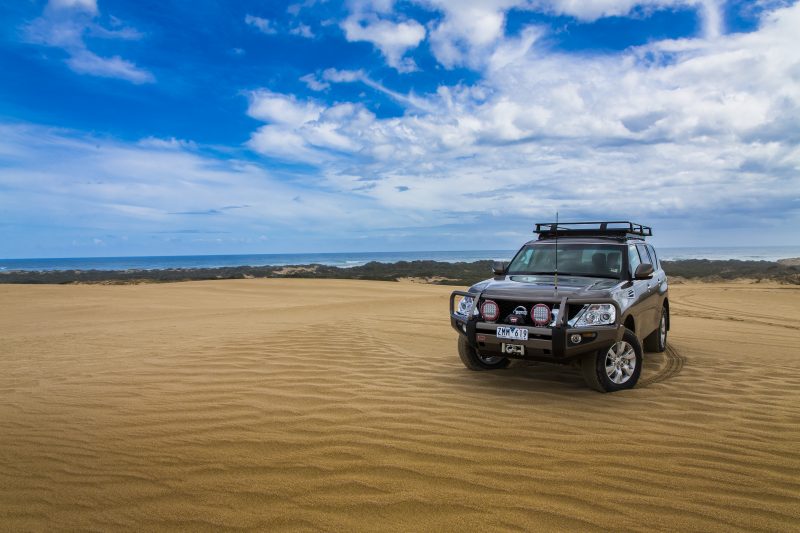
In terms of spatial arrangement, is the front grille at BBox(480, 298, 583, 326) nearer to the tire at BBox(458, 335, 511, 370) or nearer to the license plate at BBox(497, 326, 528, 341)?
the license plate at BBox(497, 326, 528, 341)

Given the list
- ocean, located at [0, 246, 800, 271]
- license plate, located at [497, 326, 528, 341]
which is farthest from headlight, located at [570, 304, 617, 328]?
ocean, located at [0, 246, 800, 271]

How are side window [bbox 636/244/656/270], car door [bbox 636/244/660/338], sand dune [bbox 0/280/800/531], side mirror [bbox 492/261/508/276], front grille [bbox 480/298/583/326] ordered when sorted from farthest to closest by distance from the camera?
1. side window [bbox 636/244/656/270]
2. side mirror [bbox 492/261/508/276]
3. car door [bbox 636/244/660/338]
4. front grille [bbox 480/298/583/326]
5. sand dune [bbox 0/280/800/531]

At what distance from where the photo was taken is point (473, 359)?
6.64m

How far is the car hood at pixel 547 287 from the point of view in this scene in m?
5.52

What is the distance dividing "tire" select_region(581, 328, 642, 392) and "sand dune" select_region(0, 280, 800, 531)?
18 centimetres

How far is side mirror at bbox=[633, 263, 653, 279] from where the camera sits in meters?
6.04

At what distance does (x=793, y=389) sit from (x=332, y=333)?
712 cm

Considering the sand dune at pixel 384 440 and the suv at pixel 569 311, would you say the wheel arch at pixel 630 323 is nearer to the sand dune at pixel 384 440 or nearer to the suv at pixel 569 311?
the suv at pixel 569 311

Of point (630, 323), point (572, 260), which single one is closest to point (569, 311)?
point (630, 323)

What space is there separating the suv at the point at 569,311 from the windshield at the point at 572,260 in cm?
1

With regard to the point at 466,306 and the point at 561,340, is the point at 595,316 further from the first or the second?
the point at 466,306

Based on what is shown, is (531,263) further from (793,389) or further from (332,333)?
(332,333)

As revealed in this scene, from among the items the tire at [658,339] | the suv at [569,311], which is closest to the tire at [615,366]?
the suv at [569,311]

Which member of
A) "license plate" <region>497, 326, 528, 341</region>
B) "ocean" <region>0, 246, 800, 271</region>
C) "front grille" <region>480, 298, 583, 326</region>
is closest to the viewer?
"license plate" <region>497, 326, 528, 341</region>
